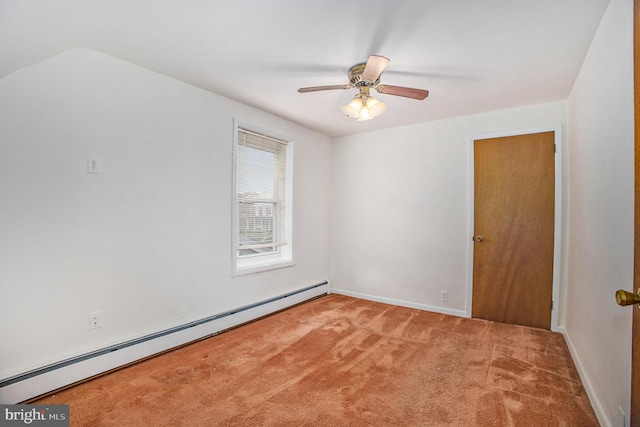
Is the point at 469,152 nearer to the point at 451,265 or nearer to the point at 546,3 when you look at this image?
the point at 451,265

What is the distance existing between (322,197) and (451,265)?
1.96 meters

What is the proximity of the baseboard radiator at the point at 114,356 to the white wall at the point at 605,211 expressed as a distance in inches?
111

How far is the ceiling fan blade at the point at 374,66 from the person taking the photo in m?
1.79

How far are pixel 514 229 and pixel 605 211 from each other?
1.58 meters

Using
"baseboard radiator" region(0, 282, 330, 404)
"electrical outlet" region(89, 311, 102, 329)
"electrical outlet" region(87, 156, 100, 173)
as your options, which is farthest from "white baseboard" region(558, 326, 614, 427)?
"electrical outlet" region(87, 156, 100, 173)

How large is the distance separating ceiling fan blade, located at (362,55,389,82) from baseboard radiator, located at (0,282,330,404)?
8.33 feet

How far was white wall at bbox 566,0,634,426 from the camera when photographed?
134cm

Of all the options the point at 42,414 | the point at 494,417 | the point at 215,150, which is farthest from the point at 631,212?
the point at 42,414

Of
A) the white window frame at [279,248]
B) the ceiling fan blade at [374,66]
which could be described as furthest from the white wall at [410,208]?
the ceiling fan blade at [374,66]

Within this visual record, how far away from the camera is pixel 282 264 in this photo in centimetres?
362

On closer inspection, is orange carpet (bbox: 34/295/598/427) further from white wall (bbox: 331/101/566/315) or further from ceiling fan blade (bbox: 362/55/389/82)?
ceiling fan blade (bbox: 362/55/389/82)

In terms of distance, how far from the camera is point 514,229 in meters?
3.14

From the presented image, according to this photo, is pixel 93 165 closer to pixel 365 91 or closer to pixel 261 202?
pixel 261 202

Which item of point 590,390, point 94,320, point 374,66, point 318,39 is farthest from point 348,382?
point 318,39
